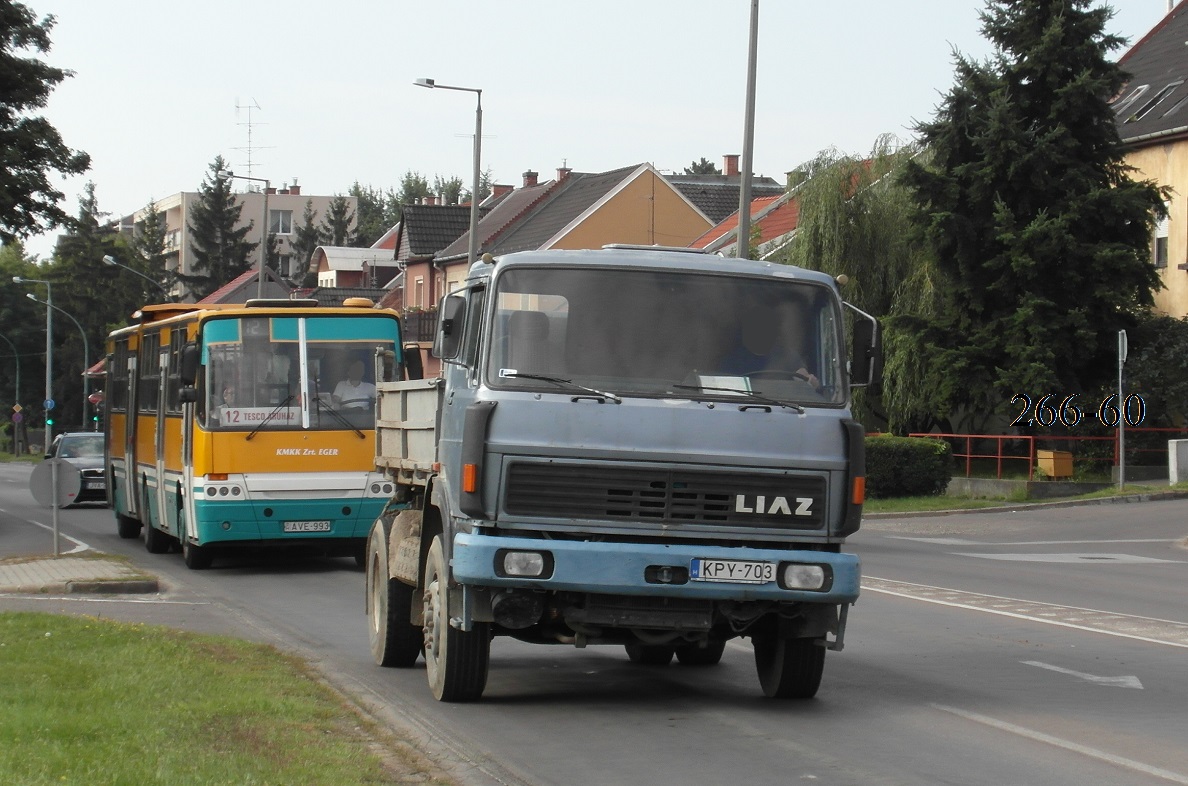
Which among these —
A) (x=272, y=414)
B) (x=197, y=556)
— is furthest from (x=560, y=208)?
(x=272, y=414)

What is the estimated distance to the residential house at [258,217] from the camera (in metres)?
140

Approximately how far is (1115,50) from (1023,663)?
2903 cm

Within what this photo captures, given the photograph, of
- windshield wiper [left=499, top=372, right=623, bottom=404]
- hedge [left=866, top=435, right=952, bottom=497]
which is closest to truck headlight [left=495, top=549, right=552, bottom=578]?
windshield wiper [left=499, top=372, right=623, bottom=404]

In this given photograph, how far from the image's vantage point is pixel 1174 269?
42906 mm

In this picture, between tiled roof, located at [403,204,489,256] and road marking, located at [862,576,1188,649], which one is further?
tiled roof, located at [403,204,489,256]

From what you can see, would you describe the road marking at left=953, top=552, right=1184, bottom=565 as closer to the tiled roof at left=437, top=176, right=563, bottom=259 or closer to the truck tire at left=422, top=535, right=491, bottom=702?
the truck tire at left=422, top=535, right=491, bottom=702

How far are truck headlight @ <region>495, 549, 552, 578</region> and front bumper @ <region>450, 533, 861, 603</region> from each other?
0.8 inches

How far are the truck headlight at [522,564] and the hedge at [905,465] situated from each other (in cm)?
2676

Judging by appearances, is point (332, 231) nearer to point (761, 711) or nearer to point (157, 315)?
point (157, 315)

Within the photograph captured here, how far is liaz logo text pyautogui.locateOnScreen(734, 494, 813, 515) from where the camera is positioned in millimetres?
9109

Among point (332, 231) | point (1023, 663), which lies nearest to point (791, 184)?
point (1023, 663)

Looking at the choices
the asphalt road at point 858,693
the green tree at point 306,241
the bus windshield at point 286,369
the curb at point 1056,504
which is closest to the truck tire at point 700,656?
the asphalt road at point 858,693

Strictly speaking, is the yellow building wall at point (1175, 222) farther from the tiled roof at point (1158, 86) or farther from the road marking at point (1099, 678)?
the road marking at point (1099, 678)

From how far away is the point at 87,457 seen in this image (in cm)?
3762
